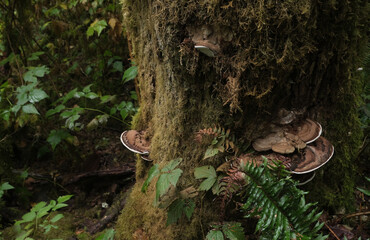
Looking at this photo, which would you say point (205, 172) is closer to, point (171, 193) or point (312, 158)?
point (171, 193)

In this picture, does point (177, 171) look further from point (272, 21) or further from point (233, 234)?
point (272, 21)

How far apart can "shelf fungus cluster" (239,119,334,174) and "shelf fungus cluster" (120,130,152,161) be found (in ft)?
3.76

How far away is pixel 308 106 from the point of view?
238 cm

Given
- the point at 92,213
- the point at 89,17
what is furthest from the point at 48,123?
the point at 89,17

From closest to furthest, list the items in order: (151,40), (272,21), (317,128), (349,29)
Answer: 1. (272,21)
2. (349,29)
3. (317,128)
4. (151,40)

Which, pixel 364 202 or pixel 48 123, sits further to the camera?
pixel 48 123

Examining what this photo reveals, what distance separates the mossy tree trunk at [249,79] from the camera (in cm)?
194

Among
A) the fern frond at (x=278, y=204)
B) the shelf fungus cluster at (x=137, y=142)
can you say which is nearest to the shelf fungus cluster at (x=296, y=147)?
the fern frond at (x=278, y=204)

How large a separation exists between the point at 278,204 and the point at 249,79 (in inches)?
37.6

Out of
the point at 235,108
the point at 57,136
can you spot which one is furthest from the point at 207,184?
the point at 57,136

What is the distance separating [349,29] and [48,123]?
15.9 feet

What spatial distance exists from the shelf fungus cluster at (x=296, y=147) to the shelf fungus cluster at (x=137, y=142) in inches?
45.2

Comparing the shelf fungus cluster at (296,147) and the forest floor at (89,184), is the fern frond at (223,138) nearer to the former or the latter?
the shelf fungus cluster at (296,147)

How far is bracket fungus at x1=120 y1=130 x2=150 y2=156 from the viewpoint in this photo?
2881mm
